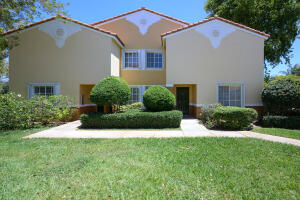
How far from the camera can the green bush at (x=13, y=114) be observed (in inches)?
341

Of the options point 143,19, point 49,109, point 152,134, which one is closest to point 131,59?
point 143,19

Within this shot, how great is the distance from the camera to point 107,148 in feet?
18.1

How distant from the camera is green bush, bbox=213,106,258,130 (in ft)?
27.6

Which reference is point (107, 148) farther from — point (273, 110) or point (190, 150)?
point (273, 110)

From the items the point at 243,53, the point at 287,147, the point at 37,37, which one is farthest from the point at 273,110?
the point at 37,37

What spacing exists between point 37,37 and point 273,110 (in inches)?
670

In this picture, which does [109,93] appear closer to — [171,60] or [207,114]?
[171,60]

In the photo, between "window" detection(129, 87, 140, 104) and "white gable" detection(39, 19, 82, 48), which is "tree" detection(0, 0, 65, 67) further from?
"window" detection(129, 87, 140, 104)

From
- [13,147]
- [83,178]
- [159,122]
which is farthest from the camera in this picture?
[159,122]

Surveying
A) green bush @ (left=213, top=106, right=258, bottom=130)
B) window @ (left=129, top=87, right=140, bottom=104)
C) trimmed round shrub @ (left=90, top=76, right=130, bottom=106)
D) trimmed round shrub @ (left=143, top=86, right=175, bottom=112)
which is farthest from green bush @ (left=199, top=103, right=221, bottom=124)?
window @ (left=129, top=87, right=140, bottom=104)

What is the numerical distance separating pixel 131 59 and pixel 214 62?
6855 millimetres

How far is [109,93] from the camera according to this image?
906cm

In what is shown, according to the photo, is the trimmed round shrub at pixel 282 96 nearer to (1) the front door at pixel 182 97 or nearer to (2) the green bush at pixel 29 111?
(1) the front door at pixel 182 97

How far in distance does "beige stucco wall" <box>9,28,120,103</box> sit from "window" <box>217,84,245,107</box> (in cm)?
836
